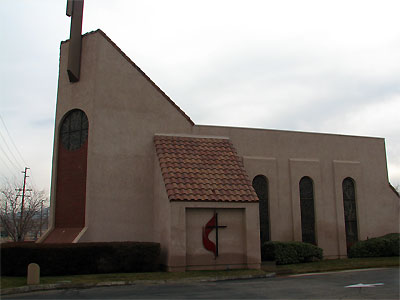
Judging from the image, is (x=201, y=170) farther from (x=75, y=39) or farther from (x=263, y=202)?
(x=75, y=39)

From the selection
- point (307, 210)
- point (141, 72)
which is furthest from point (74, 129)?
point (307, 210)

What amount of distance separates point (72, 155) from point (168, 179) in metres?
5.02

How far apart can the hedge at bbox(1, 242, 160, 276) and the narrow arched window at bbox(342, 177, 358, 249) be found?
1198 cm

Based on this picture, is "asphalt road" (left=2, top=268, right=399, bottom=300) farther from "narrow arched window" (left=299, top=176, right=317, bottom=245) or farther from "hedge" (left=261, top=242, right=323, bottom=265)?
"narrow arched window" (left=299, top=176, right=317, bottom=245)

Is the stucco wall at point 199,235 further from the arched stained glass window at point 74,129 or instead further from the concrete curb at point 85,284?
the arched stained glass window at point 74,129

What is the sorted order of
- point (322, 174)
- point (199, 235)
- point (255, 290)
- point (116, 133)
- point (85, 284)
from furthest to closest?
point (322, 174), point (116, 133), point (199, 235), point (85, 284), point (255, 290)

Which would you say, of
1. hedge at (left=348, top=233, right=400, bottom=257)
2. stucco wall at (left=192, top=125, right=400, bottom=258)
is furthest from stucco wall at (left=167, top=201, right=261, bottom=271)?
hedge at (left=348, top=233, right=400, bottom=257)

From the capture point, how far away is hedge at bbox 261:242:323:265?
63.8 feet

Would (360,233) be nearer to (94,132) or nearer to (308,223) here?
(308,223)

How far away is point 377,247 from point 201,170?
1075cm

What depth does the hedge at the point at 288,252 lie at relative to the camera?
765 inches

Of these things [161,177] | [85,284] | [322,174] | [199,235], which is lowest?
[85,284]

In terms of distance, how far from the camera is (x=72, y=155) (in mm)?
19297

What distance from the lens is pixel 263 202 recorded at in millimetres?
21891
